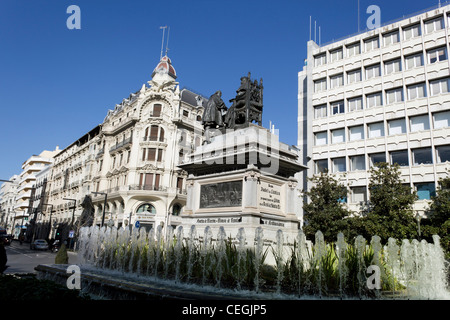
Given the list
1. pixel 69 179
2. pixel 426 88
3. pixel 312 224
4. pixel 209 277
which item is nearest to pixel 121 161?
pixel 69 179

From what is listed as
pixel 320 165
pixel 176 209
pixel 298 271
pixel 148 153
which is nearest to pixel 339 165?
pixel 320 165

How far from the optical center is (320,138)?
1426 inches

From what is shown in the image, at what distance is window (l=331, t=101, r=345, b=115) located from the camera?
35.5m

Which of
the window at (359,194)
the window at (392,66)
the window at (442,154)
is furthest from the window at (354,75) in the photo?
Answer: the window at (359,194)

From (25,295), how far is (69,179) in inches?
2556

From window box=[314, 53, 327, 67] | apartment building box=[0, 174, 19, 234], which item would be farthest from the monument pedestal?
apartment building box=[0, 174, 19, 234]

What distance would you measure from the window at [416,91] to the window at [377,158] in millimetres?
5629

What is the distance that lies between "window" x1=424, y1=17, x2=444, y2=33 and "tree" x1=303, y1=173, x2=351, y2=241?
17.8m

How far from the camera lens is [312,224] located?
24656 mm

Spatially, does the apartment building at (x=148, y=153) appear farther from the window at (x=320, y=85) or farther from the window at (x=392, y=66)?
the window at (x=392, y=66)

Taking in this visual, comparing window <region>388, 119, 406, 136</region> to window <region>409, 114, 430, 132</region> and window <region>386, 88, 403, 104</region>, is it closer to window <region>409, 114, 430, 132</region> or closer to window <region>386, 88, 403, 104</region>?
window <region>409, 114, 430, 132</region>

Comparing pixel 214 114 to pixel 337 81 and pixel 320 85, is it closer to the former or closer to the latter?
pixel 337 81

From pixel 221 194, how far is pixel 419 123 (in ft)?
86.1
